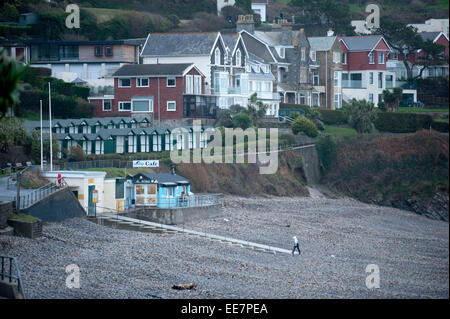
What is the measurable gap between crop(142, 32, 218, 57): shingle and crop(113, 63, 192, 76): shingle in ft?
14.2

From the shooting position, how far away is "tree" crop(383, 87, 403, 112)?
7000cm

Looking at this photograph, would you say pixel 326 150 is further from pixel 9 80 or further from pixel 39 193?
pixel 9 80

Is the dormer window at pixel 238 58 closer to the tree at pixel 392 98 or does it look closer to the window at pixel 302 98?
the window at pixel 302 98

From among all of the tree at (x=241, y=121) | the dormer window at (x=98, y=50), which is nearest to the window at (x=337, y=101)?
the tree at (x=241, y=121)

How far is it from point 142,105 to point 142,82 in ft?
5.93

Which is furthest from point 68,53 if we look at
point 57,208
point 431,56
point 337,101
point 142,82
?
point 57,208

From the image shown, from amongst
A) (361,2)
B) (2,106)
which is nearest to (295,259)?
(2,106)

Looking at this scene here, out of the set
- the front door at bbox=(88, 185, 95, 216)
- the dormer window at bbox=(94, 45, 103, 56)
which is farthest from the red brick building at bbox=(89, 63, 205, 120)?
the front door at bbox=(88, 185, 95, 216)

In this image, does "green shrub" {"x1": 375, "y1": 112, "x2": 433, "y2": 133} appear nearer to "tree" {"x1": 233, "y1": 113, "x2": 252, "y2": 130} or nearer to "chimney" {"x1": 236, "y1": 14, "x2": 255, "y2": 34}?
"tree" {"x1": 233, "y1": 113, "x2": 252, "y2": 130}

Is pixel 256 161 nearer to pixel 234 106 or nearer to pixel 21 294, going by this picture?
pixel 234 106

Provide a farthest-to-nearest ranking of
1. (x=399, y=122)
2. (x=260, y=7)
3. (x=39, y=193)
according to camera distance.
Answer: (x=260, y=7) < (x=399, y=122) < (x=39, y=193)

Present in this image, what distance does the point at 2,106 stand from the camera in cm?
1770

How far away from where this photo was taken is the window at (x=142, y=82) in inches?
2479

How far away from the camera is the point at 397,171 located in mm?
58969
